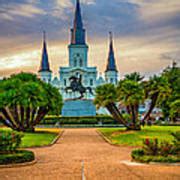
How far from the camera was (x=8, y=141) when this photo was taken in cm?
1942

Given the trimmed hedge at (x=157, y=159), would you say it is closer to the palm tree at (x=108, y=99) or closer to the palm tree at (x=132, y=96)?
the palm tree at (x=132, y=96)

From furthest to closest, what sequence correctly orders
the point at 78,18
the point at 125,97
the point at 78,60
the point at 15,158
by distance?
the point at 78,60 → the point at 78,18 → the point at 125,97 → the point at 15,158

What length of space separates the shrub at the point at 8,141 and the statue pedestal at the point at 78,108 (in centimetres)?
4718

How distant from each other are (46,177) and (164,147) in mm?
6647

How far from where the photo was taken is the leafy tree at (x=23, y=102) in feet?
127

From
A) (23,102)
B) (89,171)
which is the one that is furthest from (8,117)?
(89,171)

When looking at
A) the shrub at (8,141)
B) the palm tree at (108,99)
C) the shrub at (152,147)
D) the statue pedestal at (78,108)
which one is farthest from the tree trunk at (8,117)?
the statue pedestal at (78,108)

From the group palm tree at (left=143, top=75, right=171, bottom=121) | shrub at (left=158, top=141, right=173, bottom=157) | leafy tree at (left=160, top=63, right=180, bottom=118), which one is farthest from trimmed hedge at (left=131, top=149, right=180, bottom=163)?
leafy tree at (left=160, top=63, right=180, bottom=118)

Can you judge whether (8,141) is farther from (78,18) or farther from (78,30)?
(78,30)

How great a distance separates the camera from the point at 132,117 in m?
42.0

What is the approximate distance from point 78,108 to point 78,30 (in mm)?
63534

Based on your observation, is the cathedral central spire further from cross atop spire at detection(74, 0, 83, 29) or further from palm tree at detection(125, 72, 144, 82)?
palm tree at detection(125, 72, 144, 82)

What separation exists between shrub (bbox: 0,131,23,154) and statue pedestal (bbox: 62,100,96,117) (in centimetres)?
4718

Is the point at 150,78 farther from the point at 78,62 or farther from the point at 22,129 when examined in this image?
the point at 78,62
